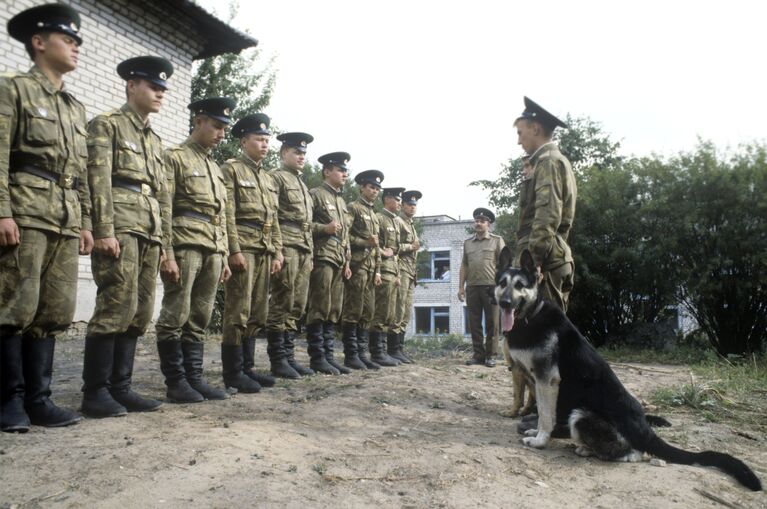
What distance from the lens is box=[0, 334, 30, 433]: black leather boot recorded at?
11.5ft

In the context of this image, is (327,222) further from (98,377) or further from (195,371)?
(98,377)

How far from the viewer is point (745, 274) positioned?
10.8 meters

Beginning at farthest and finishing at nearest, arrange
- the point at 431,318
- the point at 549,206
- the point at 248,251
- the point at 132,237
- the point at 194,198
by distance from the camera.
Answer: the point at 431,318, the point at 248,251, the point at 194,198, the point at 549,206, the point at 132,237

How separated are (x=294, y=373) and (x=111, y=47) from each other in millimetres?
7019

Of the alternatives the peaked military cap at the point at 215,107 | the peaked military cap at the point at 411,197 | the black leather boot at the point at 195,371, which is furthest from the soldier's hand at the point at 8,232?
the peaked military cap at the point at 411,197

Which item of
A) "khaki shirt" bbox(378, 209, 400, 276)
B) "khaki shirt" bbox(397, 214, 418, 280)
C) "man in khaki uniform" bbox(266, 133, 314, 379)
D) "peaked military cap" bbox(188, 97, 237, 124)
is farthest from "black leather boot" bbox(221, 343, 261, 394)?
"khaki shirt" bbox(397, 214, 418, 280)

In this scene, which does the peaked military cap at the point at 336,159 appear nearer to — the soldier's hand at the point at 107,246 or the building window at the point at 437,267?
the soldier's hand at the point at 107,246

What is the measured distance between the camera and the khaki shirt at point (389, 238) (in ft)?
29.9

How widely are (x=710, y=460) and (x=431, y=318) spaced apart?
97.1 feet

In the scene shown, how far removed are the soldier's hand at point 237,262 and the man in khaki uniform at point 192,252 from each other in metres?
0.22

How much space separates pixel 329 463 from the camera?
3.39 metres

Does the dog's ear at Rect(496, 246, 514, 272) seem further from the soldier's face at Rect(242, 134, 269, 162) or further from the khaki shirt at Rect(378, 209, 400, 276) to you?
the khaki shirt at Rect(378, 209, 400, 276)

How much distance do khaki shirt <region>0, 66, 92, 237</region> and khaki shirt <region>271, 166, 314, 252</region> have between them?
112 inches

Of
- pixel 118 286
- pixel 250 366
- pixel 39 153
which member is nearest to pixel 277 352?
pixel 250 366
